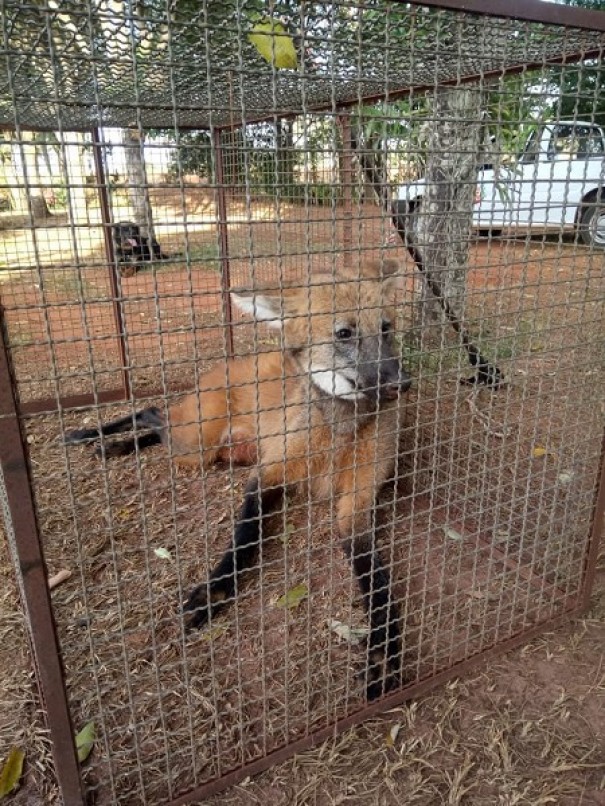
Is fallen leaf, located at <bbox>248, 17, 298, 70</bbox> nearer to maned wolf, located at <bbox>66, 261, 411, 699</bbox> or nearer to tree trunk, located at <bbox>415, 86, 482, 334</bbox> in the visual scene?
tree trunk, located at <bbox>415, 86, 482, 334</bbox>

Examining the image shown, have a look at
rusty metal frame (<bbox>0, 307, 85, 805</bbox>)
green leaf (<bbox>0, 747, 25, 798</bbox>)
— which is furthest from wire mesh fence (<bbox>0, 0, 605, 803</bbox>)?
green leaf (<bbox>0, 747, 25, 798</bbox>)

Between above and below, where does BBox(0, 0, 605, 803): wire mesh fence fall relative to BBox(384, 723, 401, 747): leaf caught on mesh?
above

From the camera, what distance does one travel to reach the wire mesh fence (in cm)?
150

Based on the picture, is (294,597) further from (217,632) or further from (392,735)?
(392,735)

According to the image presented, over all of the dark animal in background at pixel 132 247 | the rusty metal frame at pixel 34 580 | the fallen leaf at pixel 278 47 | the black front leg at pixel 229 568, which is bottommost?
the black front leg at pixel 229 568

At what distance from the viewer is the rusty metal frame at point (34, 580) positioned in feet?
4.31

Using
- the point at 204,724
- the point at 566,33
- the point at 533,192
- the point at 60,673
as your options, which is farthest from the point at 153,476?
the point at 566,33

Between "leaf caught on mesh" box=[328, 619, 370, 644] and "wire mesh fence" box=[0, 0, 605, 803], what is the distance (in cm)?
2

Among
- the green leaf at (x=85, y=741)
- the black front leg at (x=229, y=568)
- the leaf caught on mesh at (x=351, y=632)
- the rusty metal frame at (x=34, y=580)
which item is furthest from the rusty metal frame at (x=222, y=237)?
the green leaf at (x=85, y=741)

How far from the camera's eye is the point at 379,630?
2295 millimetres

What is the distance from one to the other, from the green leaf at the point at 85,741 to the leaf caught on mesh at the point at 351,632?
895 millimetres

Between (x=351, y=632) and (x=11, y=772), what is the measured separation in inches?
47.7

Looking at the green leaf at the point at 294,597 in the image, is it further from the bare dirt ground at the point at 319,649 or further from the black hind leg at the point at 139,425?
the black hind leg at the point at 139,425

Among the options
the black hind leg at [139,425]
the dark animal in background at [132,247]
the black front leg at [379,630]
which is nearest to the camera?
the dark animal in background at [132,247]
